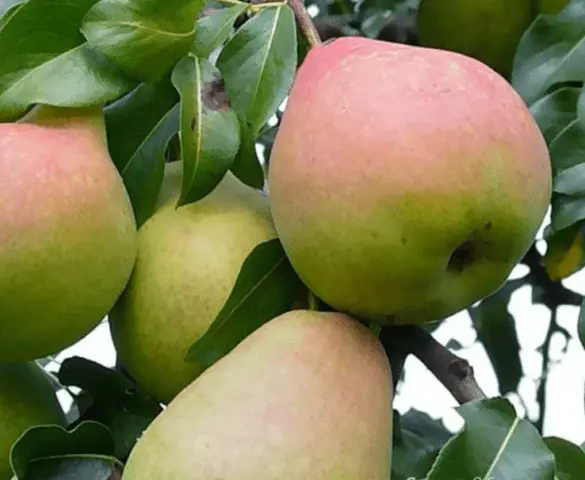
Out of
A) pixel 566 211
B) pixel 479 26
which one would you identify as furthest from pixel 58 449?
pixel 479 26

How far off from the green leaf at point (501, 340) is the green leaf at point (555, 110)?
591mm

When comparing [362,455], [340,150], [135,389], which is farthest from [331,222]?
[135,389]

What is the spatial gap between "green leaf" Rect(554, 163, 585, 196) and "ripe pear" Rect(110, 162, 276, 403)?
0.24 meters

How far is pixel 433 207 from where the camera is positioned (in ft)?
2.25

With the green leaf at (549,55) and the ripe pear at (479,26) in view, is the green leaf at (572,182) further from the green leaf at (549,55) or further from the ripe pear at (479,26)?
the ripe pear at (479,26)

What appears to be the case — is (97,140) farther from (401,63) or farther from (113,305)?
(401,63)

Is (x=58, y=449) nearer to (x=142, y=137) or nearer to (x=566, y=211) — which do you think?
(x=142, y=137)

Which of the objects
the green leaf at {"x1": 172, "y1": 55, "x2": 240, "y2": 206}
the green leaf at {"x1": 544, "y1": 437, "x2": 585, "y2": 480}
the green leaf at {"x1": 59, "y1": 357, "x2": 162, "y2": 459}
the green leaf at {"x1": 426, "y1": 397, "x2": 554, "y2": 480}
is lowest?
the green leaf at {"x1": 59, "y1": 357, "x2": 162, "y2": 459}

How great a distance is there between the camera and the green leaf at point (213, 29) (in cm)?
85

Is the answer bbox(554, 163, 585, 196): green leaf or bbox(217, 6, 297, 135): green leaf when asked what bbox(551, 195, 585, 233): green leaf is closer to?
bbox(554, 163, 585, 196): green leaf

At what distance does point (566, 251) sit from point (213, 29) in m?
0.38

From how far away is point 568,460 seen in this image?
0.76 m

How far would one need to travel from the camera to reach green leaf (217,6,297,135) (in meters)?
0.82

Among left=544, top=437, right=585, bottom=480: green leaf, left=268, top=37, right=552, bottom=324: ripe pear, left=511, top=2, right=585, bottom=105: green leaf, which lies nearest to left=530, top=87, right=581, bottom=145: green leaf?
left=511, top=2, right=585, bottom=105: green leaf
